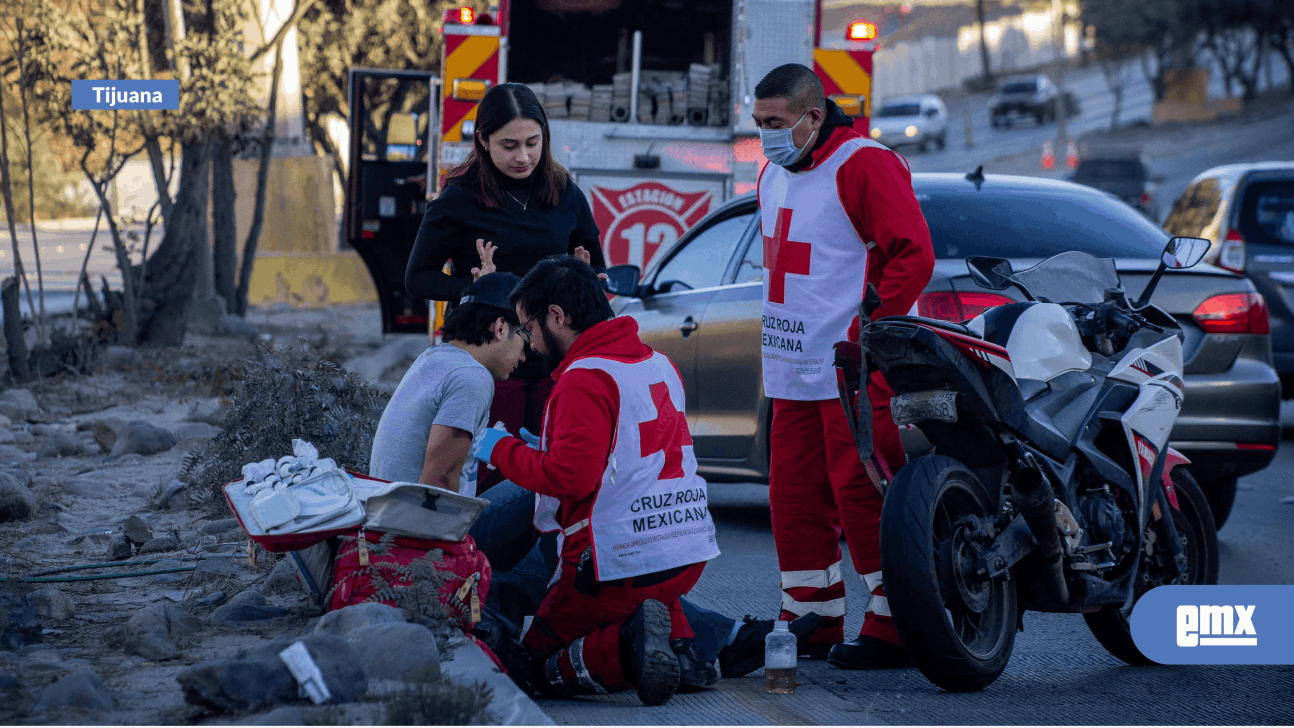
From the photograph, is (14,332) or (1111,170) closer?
(14,332)

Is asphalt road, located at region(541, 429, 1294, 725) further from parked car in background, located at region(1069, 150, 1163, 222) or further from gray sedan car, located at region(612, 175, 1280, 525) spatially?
parked car in background, located at region(1069, 150, 1163, 222)

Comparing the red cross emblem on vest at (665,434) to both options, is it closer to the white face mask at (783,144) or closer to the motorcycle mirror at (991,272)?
the white face mask at (783,144)

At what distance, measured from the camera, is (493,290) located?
472 cm

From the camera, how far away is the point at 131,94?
12.4m

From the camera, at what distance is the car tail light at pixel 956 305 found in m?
5.55

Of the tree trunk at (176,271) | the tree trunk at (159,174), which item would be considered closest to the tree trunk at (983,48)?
the tree trunk at (176,271)

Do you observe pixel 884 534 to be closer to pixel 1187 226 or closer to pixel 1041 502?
pixel 1041 502

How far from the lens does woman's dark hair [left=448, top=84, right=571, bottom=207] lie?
16.8ft

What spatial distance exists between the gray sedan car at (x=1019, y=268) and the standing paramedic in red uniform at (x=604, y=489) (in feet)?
5.85

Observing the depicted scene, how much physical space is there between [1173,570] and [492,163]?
262cm

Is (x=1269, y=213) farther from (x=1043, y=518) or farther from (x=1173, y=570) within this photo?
(x=1043, y=518)

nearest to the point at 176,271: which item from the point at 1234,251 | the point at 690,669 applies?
the point at 1234,251

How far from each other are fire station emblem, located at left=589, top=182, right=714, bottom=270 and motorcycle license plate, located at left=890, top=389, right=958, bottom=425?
6.20m

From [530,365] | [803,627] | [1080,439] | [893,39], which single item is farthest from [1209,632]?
[893,39]
